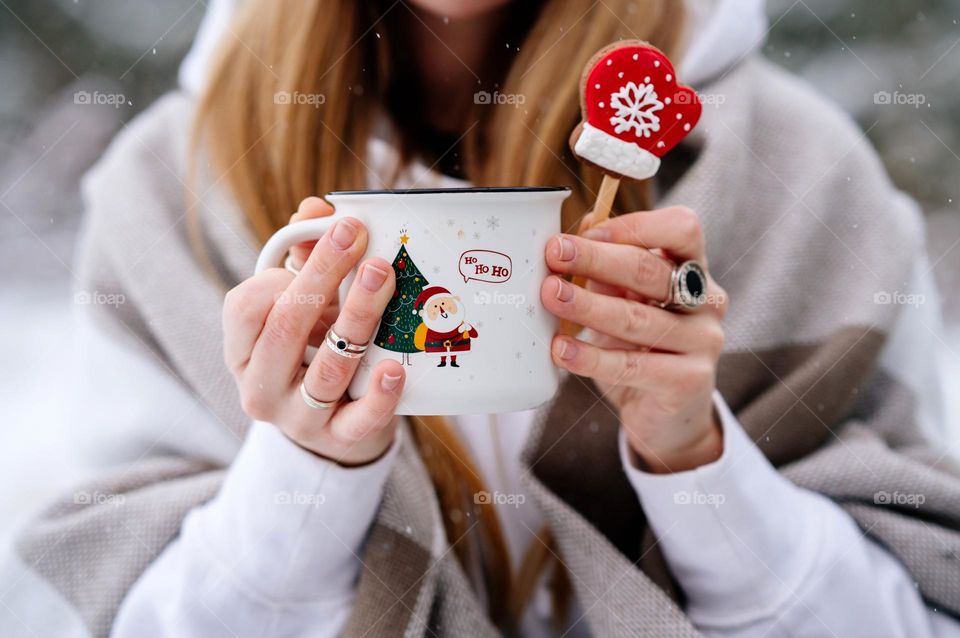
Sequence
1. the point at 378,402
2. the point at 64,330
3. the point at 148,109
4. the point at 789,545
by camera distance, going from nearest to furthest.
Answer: the point at 378,402 < the point at 789,545 < the point at 148,109 < the point at 64,330

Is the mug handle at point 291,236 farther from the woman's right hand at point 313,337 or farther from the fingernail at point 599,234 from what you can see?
the fingernail at point 599,234

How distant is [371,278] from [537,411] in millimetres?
335

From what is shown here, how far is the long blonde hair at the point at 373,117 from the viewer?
0.68 metres

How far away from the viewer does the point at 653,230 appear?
49 centimetres

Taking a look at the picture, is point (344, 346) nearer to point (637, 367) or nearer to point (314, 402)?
point (314, 402)

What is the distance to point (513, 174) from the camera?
0.71 meters

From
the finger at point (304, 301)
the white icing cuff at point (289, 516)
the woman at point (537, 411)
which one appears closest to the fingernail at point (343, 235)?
the finger at point (304, 301)

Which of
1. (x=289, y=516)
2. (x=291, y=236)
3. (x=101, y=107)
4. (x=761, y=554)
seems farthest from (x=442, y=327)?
(x=101, y=107)

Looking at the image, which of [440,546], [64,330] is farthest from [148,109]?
[440,546]

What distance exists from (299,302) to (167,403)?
401 mm

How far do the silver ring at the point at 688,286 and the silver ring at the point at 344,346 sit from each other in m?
0.22

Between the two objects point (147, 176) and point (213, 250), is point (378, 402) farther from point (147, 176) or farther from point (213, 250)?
point (147, 176)

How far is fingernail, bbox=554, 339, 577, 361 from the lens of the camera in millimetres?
449

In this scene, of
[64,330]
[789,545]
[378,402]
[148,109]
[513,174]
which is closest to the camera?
[378,402]
